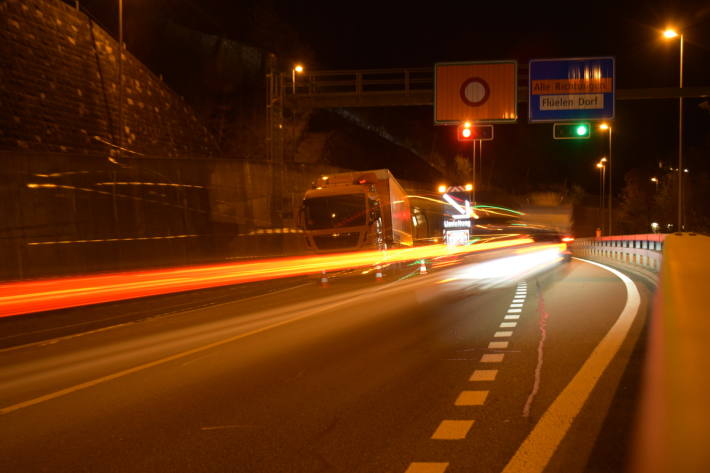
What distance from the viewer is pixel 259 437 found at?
564cm

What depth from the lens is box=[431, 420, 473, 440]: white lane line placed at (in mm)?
5566

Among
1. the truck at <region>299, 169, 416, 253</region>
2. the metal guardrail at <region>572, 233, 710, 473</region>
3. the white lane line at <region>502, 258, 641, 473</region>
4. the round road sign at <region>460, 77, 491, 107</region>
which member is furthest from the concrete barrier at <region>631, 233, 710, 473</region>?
the round road sign at <region>460, 77, 491, 107</region>

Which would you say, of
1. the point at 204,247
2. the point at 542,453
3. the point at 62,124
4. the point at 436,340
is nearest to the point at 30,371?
the point at 436,340

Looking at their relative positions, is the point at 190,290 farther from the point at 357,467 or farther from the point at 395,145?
the point at 395,145

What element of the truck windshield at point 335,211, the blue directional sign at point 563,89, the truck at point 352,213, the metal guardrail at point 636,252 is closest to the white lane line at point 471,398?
the metal guardrail at point 636,252

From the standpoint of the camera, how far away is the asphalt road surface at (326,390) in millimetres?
5176

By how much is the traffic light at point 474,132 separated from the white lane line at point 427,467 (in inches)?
979

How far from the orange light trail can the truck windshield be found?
1702 millimetres

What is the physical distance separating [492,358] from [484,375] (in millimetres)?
952

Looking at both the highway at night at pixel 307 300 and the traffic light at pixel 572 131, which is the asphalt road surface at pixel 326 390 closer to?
Result: the highway at night at pixel 307 300

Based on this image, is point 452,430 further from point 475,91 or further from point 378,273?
point 475,91

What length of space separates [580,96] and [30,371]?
81.1ft

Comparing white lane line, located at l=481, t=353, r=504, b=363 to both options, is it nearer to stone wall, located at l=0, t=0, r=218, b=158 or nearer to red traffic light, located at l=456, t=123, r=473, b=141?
red traffic light, located at l=456, t=123, r=473, b=141

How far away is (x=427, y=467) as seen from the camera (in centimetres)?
486
